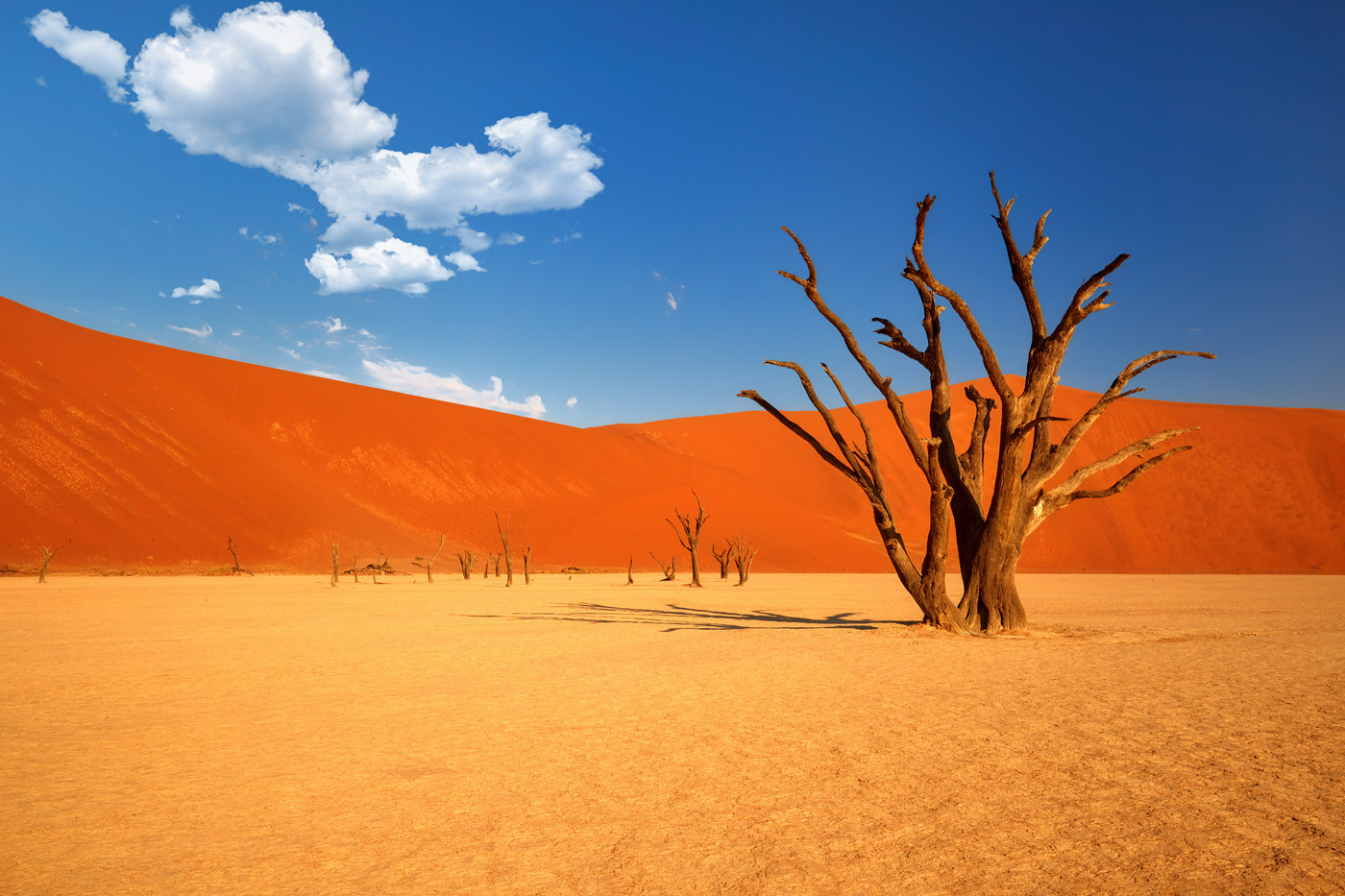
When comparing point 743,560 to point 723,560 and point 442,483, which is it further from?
point 442,483

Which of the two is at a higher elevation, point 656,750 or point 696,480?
point 696,480

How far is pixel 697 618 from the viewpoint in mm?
16219

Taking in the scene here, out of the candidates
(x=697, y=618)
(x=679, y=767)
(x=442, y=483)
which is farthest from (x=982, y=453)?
(x=442, y=483)

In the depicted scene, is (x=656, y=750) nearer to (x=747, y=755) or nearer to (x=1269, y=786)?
(x=747, y=755)

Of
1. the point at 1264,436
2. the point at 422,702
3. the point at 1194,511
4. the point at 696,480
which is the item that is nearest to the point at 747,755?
the point at 422,702

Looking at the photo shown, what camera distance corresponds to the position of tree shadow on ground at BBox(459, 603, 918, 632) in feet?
47.7

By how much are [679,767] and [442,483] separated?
2101 inches

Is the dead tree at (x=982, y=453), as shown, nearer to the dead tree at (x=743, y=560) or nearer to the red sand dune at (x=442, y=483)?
the dead tree at (x=743, y=560)

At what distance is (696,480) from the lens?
65125 mm

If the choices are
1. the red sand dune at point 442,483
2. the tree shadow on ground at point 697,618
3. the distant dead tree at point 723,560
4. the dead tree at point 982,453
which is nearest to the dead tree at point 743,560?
the distant dead tree at point 723,560

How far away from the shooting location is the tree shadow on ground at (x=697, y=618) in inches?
572

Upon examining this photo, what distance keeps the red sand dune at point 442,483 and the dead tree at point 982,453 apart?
36.5 meters

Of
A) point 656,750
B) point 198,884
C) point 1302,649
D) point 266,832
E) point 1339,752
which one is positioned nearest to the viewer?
point 198,884

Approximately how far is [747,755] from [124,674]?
8215mm
